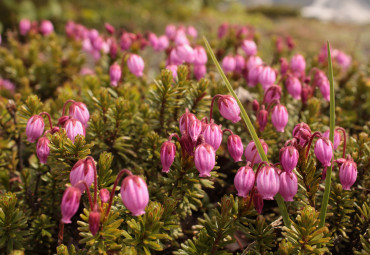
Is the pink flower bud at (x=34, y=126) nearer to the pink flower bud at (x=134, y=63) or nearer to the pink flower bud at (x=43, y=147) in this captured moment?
the pink flower bud at (x=43, y=147)

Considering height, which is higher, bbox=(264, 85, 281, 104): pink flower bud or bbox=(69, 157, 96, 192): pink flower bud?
bbox=(264, 85, 281, 104): pink flower bud

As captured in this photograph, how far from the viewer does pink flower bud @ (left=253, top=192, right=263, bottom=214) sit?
205 centimetres

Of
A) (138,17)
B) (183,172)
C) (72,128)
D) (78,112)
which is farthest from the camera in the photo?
(138,17)

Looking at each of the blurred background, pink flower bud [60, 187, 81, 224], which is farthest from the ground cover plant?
the blurred background

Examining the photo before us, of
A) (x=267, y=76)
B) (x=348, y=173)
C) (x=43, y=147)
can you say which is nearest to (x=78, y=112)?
(x=43, y=147)

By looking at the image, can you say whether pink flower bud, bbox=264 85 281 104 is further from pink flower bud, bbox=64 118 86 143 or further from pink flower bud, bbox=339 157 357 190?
pink flower bud, bbox=64 118 86 143

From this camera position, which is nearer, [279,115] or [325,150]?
[325,150]

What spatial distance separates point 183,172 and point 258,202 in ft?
1.82

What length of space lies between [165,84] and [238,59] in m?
1.36

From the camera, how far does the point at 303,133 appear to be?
2127 mm

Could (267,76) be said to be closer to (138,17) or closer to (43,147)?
(43,147)

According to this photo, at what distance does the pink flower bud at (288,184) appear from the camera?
2.03 m

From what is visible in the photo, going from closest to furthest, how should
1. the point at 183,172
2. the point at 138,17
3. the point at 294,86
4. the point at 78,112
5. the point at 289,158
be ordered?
1. the point at 289,158
2. the point at 183,172
3. the point at 78,112
4. the point at 294,86
5. the point at 138,17

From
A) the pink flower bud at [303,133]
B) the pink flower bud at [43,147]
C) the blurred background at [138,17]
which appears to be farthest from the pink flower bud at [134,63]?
the blurred background at [138,17]
